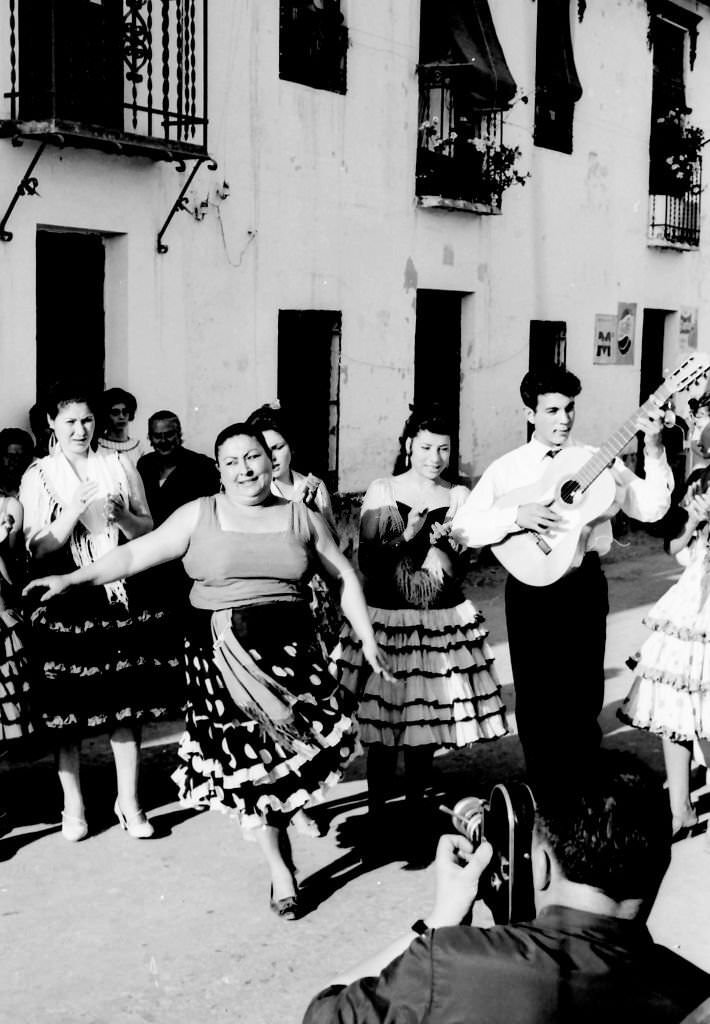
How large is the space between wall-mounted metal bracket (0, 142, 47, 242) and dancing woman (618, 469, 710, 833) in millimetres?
5220

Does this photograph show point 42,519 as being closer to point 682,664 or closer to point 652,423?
point 652,423

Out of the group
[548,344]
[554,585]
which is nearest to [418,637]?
[554,585]

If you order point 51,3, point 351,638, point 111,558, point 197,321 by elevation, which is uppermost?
point 51,3

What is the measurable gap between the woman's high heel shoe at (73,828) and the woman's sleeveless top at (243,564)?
4.16 ft

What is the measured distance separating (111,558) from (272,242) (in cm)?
702

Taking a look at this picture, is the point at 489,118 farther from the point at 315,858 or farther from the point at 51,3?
the point at 315,858

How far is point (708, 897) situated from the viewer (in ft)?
18.1

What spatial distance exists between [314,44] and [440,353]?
11.7ft

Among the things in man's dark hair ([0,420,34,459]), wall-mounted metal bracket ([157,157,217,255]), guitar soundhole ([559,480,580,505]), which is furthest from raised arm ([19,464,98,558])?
wall-mounted metal bracket ([157,157,217,255])

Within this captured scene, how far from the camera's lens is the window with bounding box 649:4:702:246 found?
17828 millimetres

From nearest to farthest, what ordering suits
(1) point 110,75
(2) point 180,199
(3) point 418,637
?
1. (3) point 418,637
2. (1) point 110,75
3. (2) point 180,199

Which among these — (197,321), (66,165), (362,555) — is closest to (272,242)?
(197,321)

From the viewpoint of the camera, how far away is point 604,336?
17.1 meters

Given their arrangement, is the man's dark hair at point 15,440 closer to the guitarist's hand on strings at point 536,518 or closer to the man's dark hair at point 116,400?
the man's dark hair at point 116,400
